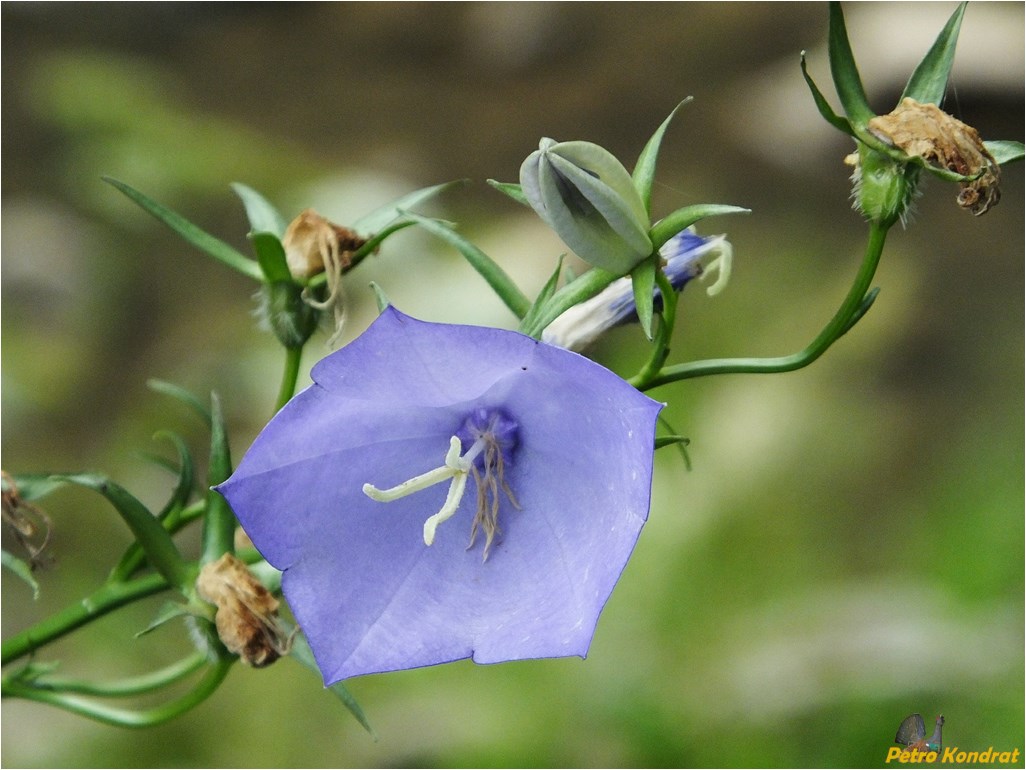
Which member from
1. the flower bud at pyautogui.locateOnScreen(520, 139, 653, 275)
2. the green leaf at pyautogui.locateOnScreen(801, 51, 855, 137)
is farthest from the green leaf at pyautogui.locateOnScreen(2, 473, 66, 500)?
the green leaf at pyautogui.locateOnScreen(801, 51, 855, 137)

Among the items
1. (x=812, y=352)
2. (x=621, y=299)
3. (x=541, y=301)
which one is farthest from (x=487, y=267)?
(x=812, y=352)

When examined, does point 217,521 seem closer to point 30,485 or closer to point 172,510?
point 172,510

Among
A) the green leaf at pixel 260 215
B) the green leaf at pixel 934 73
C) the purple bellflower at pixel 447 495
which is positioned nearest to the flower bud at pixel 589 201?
the purple bellflower at pixel 447 495

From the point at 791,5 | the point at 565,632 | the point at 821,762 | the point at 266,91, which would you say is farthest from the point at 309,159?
the point at 565,632

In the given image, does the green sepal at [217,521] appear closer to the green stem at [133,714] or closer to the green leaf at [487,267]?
the green stem at [133,714]

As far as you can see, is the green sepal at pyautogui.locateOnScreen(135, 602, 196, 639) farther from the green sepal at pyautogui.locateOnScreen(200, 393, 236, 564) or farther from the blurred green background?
the blurred green background

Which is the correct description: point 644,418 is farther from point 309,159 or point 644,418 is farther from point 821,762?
point 309,159
